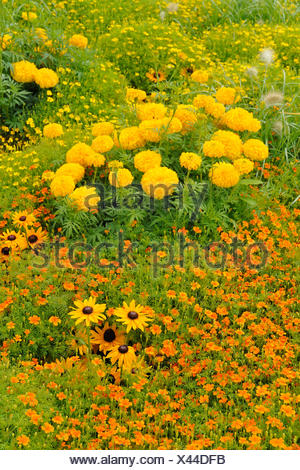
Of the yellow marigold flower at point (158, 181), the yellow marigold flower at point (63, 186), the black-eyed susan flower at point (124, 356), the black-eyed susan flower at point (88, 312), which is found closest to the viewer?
the black-eyed susan flower at point (88, 312)

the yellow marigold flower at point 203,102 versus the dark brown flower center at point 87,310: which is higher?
the yellow marigold flower at point 203,102

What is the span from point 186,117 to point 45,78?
2336mm

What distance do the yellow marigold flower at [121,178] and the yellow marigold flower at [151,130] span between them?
439mm

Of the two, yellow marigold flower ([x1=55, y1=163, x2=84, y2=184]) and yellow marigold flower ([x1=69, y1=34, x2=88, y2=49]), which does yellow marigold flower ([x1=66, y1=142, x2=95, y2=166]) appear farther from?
yellow marigold flower ([x1=69, y1=34, x2=88, y2=49])

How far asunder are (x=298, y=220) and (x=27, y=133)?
3.40 meters

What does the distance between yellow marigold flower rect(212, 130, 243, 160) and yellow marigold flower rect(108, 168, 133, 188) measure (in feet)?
3.02

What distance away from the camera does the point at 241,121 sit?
4.82 m

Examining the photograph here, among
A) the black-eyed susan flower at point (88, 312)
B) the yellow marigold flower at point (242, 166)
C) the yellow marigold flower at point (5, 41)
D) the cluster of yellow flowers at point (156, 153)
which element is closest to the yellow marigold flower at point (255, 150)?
the cluster of yellow flowers at point (156, 153)

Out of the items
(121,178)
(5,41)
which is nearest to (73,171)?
(121,178)

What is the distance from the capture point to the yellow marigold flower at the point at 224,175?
14.7ft

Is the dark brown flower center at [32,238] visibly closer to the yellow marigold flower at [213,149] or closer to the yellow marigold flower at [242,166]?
the yellow marigold flower at [213,149]

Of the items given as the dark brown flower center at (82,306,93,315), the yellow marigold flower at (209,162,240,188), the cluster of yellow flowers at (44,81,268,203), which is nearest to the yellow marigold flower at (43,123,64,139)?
the cluster of yellow flowers at (44,81,268,203)

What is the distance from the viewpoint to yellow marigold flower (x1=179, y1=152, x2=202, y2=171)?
445 cm

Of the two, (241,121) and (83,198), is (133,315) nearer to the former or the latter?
(83,198)
